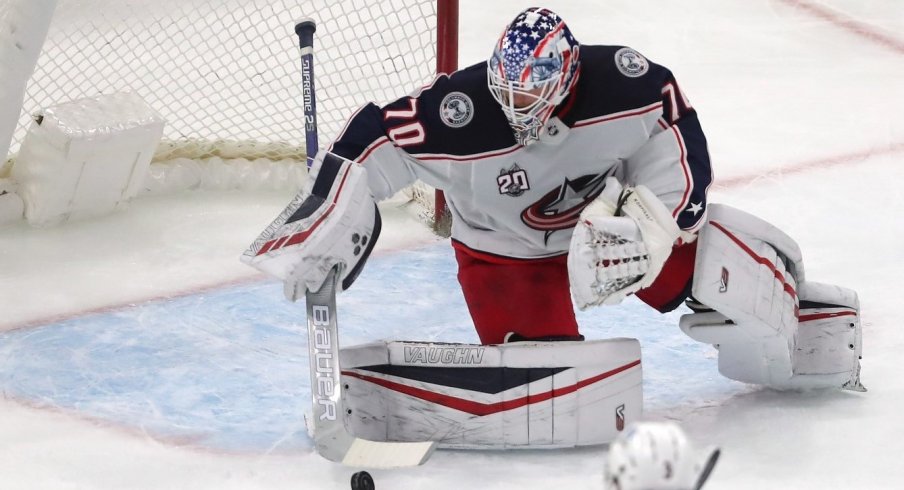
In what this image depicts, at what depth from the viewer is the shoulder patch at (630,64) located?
9.13ft

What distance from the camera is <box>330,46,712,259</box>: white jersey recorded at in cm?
276

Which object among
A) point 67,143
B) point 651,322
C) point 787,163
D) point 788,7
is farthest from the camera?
point 788,7

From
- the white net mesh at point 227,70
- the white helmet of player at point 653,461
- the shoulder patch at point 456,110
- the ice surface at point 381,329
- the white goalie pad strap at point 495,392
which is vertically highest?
the shoulder patch at point 456,110

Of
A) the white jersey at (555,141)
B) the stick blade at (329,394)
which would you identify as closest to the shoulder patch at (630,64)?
the white jersey at (555,141)

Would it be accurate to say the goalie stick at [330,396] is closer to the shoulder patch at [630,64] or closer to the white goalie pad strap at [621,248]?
the white goalie pad strap at [621,248]

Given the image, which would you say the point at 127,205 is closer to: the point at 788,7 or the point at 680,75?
the point at 680,75

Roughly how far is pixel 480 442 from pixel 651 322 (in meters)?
0.90

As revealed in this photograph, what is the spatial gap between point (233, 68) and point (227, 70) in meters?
0.48

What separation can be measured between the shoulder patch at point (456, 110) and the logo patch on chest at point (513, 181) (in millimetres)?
130

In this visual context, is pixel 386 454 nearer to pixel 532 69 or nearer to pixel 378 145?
pixel 378 145

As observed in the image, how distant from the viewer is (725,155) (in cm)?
477

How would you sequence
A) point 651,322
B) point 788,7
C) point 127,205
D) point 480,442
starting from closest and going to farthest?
point 480,442, point 651,322, point 127,205, point 788,7

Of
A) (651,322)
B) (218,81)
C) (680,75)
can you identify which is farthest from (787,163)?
(218,81)

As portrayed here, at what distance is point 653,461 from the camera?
1.44 m
